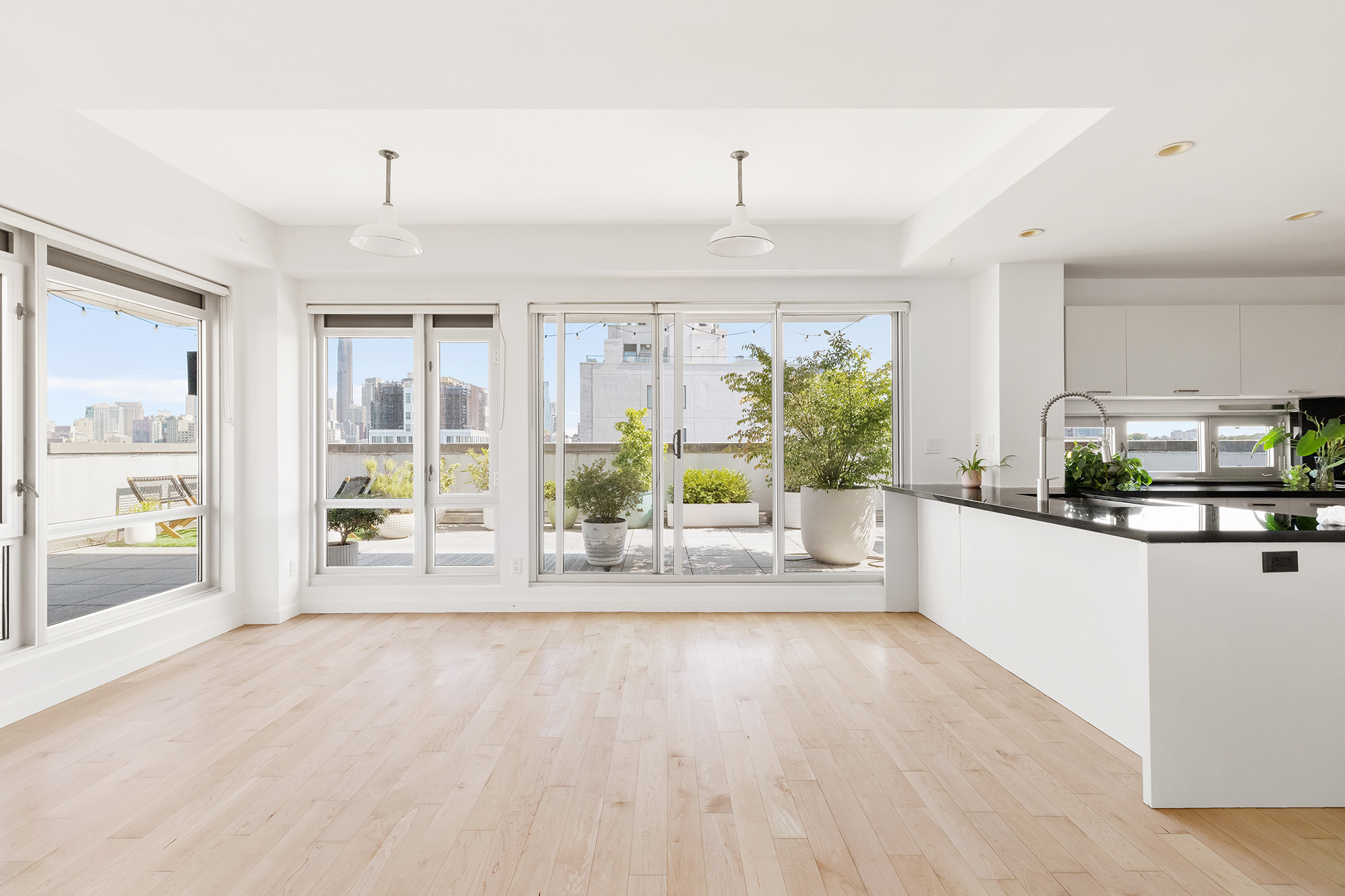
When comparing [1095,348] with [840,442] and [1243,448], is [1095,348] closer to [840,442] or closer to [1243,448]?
[1243,448]

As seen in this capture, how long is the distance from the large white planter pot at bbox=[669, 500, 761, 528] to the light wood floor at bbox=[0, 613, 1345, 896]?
142 cm

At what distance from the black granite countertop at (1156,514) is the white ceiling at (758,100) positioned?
4.75 ft

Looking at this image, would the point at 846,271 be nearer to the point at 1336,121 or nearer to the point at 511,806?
the point at 1336,121

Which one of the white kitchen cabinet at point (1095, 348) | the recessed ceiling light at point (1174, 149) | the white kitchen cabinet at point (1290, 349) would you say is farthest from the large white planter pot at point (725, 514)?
the white kitchen cabinet at point (1290, 349)

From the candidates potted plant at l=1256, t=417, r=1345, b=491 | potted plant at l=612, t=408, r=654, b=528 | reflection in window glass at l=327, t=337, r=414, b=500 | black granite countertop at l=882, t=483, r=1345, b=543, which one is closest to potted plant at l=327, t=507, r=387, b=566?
reflection in window glass at l=327, t=337, r=414, b=500

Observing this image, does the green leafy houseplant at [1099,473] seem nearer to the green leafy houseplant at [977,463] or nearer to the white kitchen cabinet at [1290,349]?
the green leafy houseplant at [977,463]

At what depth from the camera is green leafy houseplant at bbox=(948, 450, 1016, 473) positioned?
4.11m

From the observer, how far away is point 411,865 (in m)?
1.88

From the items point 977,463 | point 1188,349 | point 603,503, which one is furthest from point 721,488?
point 1188,349

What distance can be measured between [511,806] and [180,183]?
3627 mm

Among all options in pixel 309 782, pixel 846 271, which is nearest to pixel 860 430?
pixel 846 271

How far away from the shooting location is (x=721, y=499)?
5004 mm

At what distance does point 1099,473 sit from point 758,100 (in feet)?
11.8

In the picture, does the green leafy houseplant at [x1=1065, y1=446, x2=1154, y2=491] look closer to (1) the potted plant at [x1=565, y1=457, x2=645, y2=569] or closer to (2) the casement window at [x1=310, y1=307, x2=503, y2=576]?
(1) the potted plant at [x1=565, y1=457, x2=645, y2=569]
